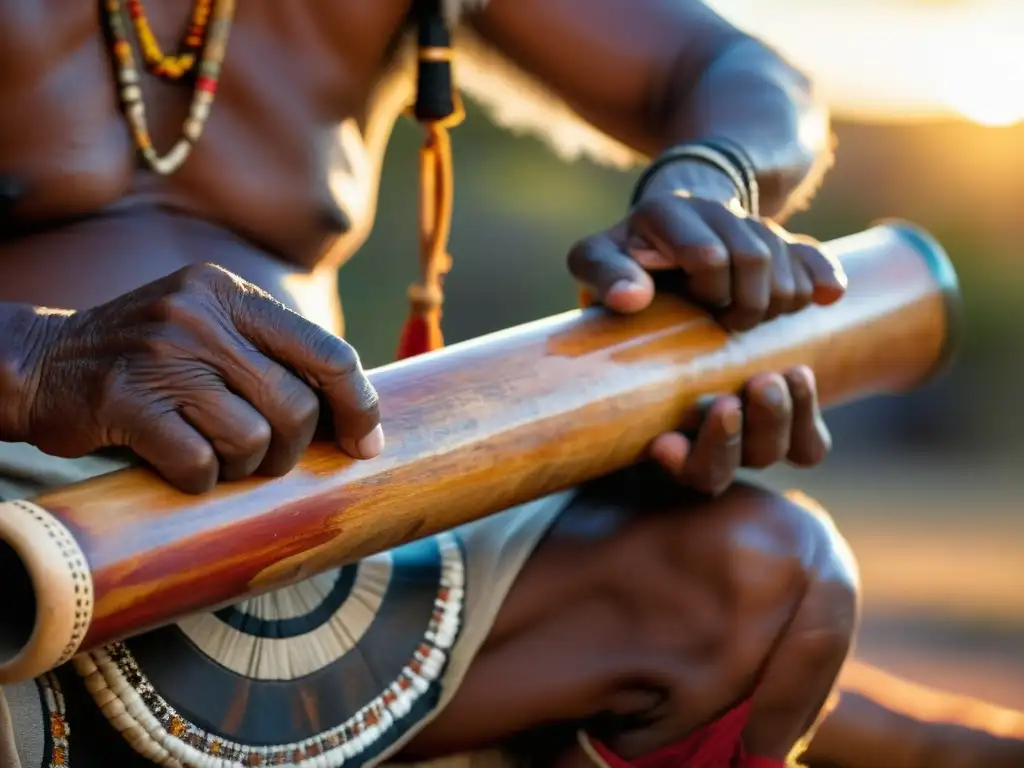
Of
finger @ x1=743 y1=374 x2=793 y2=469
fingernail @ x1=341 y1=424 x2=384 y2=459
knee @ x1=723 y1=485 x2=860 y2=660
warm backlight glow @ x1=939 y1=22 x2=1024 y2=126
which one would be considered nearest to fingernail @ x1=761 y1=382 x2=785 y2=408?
finger @ x1=743 y1=374 x2=793 y2=469

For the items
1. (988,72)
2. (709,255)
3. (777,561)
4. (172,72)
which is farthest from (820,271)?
(988,72)

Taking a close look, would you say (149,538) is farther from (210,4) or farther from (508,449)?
(210,4)

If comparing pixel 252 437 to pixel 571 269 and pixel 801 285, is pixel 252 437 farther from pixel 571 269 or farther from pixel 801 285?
pixel 801 285

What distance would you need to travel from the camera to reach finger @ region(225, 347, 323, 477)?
0.87 meters

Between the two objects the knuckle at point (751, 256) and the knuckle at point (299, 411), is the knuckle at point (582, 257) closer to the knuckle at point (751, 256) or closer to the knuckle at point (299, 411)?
the knuckle at point (751, 256)

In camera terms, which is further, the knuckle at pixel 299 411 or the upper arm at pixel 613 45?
the upper arm at pixel 613 45

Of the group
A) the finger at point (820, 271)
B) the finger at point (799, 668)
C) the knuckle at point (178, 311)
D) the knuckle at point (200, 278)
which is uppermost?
the knuckle at point (200, 278)

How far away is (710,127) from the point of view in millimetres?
1371

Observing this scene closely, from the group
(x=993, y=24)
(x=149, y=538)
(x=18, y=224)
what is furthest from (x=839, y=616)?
(x=993, y=24)

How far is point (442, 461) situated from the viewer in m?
1.03

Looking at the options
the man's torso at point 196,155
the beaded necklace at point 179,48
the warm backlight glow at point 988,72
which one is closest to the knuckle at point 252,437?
the man's torso at point 196,155

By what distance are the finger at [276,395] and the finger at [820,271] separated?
1.60ft

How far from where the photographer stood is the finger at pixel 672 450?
1.16 meters

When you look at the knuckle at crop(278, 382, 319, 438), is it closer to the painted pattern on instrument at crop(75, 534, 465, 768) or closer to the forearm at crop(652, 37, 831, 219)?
the painted pattern on instrument at crop(75, 534, 465, 768)
